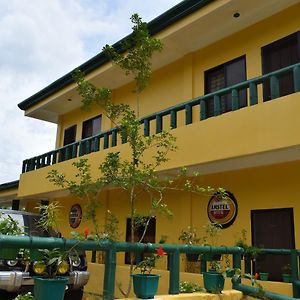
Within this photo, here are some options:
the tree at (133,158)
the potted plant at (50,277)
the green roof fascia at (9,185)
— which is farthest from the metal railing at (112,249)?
the green roof fascia at (9,185)

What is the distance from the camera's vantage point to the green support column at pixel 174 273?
13.6 feet

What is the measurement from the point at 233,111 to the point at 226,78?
8.63ft

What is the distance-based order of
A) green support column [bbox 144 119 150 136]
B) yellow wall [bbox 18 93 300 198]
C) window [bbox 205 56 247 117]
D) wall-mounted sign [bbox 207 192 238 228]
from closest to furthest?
yellow wall [bbox 18 93 300 198], wall-mounted sign [bbox 207 192 238 228], window [bbox 205 56 247 117], green support column [bbox 144 119 150 136]

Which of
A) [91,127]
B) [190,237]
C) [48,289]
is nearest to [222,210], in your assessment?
[190,237]

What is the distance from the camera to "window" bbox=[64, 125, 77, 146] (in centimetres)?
1643

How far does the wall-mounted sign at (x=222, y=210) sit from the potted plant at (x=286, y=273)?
165cm

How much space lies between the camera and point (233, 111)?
7762 mm

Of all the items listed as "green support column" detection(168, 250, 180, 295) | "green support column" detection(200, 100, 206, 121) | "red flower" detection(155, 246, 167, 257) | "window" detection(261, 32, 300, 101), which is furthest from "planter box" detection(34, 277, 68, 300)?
"window" detection(261, 32, 300, 101)

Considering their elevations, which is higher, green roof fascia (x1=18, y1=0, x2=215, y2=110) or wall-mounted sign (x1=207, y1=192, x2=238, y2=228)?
green roof fascia (x1=18, y1=0, x2=215, y2=110)

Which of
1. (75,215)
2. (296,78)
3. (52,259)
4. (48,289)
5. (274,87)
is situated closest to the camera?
(48,289)

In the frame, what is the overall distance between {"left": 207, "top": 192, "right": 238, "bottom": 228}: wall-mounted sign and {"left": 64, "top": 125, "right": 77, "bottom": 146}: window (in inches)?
324

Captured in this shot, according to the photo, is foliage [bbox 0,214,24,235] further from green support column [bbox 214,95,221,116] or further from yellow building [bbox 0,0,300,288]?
green support column [bbox 214,95,221,116]

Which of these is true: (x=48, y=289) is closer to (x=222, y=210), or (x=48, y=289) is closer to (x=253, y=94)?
(x=253, y=94)

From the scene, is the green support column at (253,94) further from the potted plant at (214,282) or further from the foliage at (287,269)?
the potted plant at (214,282)
